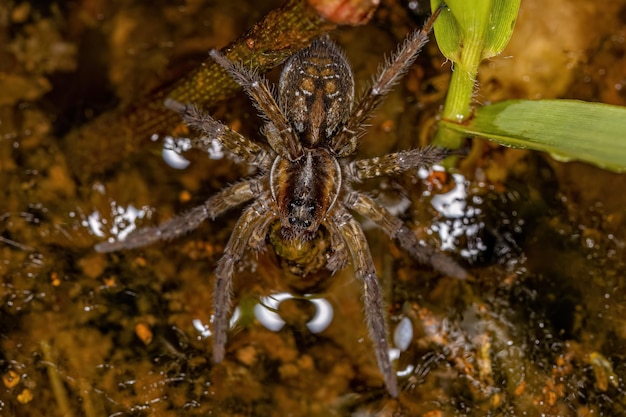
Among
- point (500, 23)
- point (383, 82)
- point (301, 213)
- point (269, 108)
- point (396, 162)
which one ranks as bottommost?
point (301, 213)

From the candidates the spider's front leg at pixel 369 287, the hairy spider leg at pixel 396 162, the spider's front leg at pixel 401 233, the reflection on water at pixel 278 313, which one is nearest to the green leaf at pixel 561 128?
the hairy spider leg at pixel 396 162

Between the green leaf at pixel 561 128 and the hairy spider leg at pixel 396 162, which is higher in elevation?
the green leaf at pixel 561 128

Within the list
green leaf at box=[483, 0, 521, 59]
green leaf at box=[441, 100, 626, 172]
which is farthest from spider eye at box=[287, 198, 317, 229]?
green leaf at box=[483, 0, 521, 59]

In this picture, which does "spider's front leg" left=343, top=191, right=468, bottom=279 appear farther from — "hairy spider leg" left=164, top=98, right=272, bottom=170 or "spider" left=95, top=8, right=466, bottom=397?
"hairy spider leg" left=164, top=98, right=272, bottom=170

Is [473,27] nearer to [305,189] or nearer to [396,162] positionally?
[396,162]

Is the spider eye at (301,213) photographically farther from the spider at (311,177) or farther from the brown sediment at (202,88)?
the brown sediment at (202,88)

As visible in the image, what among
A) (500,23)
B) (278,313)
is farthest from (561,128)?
(278,313)
